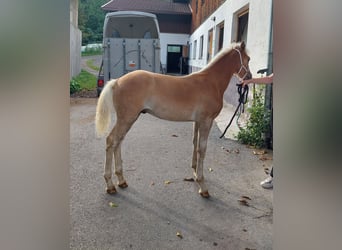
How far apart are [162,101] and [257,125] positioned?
2.30 m

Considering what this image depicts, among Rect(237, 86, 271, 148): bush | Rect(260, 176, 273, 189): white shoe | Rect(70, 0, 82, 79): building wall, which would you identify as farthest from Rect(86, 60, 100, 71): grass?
Rect(260, 176, 273, 189): white shoe

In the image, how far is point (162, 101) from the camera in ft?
9.75

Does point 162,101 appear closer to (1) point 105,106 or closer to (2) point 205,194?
(1) point 105,106

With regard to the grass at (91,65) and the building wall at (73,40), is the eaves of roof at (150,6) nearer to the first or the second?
the grass at (91,65)

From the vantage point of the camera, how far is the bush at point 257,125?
4543mm

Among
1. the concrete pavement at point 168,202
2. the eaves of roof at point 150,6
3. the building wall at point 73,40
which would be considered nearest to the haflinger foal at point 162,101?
the concrete pavement at point 168,202

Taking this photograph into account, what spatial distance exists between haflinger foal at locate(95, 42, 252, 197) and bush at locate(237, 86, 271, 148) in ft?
5.28

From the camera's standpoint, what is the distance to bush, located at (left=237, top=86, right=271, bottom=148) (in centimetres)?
454

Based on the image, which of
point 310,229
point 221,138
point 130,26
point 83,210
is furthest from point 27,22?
point 130,26

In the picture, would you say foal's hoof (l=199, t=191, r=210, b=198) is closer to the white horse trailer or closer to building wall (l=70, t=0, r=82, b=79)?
the white horse trailer

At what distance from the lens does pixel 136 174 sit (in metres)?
3.48

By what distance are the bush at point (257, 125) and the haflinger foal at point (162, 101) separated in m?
1.61

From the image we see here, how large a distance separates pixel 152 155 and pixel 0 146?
11.8 ft

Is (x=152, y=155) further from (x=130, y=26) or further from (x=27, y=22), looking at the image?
(x=130, y=26)
